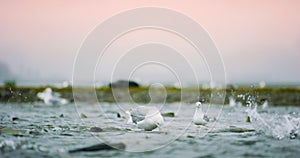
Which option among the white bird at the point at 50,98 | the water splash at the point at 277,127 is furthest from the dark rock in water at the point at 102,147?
the white bird at the point at 50,98

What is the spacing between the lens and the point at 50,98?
1354 cm

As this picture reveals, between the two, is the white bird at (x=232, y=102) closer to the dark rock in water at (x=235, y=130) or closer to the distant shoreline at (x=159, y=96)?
the distant shoreline at (x=159, y=96)

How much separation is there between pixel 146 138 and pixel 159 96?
6552 millimetres

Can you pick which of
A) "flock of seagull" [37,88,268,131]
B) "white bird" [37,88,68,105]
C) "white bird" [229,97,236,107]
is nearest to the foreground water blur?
"flock of seagull" [37,88,268,131]

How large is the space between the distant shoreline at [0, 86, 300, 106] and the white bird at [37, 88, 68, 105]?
17cm

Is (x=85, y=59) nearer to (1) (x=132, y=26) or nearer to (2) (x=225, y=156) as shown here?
(1) (x=132, y=26)

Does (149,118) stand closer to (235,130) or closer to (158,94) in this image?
(235,130)

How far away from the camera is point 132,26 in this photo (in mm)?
8164

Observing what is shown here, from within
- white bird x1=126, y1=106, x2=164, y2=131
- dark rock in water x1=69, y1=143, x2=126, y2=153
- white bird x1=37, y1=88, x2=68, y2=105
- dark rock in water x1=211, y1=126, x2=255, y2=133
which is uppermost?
white bird x1=37, y1=88, x2=68, y2=105

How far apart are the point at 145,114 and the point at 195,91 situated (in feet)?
17.5

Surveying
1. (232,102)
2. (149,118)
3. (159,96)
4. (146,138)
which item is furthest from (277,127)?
(159,96)

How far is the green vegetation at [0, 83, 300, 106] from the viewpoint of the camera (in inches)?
508

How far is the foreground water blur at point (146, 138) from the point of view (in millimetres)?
6090

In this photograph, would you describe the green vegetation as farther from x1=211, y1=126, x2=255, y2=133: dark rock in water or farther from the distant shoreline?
x1=211, y1=126, x2=255, y2=133: dark rock in water
